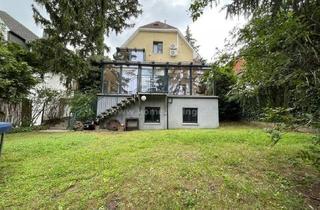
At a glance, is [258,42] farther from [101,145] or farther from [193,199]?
[101,145]

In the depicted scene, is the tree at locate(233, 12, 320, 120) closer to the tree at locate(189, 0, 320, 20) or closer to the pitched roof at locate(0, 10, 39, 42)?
the tree at locate(189, 0, 320, 20)

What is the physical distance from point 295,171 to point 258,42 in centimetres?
288

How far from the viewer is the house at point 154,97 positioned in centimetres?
1530

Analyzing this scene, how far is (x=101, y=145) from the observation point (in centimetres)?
805

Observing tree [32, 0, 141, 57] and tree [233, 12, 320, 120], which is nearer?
tree [233, 12, 320, 120]

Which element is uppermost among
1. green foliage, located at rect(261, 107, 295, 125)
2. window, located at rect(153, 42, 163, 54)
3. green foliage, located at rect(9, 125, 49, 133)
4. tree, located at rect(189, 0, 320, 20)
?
window, located at rect(153, 42, 163, 54)

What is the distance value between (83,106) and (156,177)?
36.0ft

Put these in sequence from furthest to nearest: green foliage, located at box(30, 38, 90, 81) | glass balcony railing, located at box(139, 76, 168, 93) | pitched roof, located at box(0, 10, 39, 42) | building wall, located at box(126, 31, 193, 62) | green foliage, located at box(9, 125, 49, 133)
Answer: building wall, located at box(126, 31, 193, 62) → pitched roof, located at box(0, 10, 39, 42) → glass balcony railing, located at box(139, 76, 168, 93) → green foliage, located at box(30, 38, 90, 81) → green foliage, located at box(9, 125, 49, 133)

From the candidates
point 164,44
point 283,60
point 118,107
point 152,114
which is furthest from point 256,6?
point 164,44

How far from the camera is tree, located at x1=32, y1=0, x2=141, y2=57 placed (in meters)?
11.2

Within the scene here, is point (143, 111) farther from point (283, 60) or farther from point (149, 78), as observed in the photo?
point (283, 60)

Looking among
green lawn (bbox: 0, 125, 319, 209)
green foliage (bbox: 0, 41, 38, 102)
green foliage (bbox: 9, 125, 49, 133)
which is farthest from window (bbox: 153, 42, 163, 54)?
green lawn (bbox: 0, 125, 319, 209)

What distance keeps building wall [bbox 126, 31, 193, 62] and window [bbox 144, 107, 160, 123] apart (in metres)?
9.01

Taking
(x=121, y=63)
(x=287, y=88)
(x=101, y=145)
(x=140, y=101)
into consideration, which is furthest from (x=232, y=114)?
(x=287, y=88)
